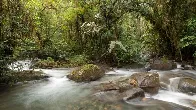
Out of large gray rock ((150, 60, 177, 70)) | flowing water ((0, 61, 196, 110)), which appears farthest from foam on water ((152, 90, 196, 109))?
large gray rock ((150, 60, 177, 70))

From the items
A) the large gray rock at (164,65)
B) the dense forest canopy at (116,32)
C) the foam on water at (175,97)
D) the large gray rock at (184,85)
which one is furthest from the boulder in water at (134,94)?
the large gray rock at (164,65)

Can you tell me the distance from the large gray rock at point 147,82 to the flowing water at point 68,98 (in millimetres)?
245

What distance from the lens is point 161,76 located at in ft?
32.3

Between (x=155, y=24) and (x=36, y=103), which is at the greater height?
(x=155, y=24)

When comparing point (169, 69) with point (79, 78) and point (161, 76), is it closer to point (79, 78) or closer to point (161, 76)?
point (161, 76)

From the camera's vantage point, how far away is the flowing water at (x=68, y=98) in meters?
7.09

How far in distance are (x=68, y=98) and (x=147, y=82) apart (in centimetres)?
244

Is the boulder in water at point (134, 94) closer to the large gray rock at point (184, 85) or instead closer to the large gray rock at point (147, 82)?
the large gray rock at point (147, 82)

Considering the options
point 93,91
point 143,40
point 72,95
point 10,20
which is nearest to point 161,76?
point 93,91

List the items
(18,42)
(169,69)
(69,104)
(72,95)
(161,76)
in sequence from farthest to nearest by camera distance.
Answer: (169,69), (161,76), (18,42), (72,95), (69,104)

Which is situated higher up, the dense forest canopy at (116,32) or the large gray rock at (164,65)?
the dense forest canopy at (116,32)

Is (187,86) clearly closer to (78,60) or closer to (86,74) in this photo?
(86,74)

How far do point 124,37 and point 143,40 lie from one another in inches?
49.9

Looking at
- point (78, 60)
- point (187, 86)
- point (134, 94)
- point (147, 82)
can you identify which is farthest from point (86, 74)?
point (187, 86)
